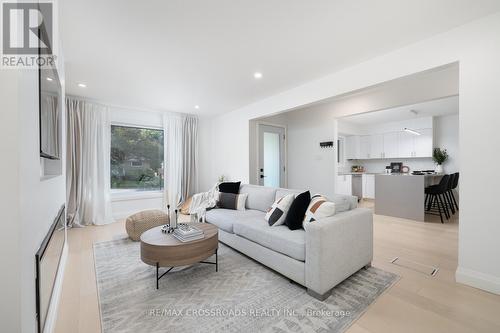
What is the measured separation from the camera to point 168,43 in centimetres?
240

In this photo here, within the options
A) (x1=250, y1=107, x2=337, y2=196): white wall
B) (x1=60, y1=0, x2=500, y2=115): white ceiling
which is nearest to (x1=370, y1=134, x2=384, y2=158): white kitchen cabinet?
(x1=250, y1=107, x2=337, y2=196): white wall

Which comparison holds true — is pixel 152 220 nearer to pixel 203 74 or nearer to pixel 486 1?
pixel 203 74

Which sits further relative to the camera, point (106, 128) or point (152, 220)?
point (106, 128)

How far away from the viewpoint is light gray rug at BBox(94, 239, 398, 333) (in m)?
1.61

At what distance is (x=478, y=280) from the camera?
81.0 inches

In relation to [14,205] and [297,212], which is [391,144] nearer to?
[297,212]

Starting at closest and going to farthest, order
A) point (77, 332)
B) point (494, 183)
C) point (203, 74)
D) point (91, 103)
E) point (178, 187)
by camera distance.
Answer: point (77, 332) → point (494, 183) → point (203, 74) → point (91, 103) → point (178, 187)

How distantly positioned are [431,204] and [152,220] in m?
6.02

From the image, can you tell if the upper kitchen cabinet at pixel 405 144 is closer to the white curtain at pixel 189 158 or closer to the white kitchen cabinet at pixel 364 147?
the white kitchen cabinet at pixel 364 147

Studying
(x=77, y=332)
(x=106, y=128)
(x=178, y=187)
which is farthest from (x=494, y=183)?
(x=106, y=128)

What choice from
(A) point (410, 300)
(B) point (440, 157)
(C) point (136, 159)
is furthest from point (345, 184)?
(C) point (136, 159)

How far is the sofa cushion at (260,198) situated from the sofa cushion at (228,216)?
0.10m

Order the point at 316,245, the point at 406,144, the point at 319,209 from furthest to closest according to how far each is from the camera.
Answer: the point at 406,144 → the point at 319,209 → the point at 316,245

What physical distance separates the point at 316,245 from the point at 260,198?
1593 millimetres
